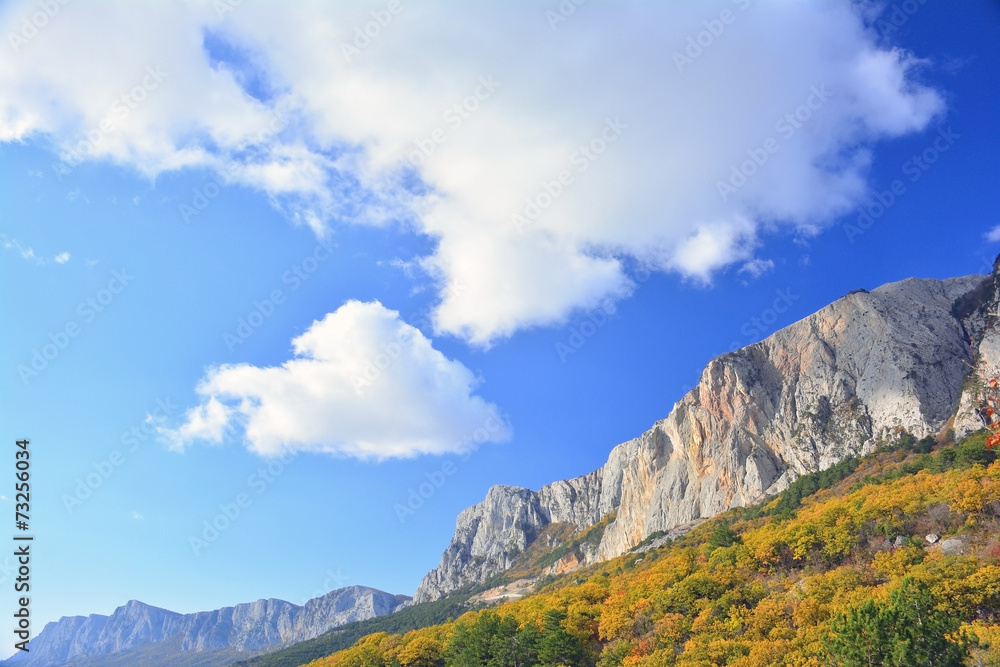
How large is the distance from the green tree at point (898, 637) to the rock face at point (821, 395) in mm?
84389

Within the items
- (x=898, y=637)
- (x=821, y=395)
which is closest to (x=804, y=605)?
(x=898, y=637)

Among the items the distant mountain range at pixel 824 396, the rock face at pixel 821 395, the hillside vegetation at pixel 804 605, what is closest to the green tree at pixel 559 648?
the hillside vegetation at pixel 804 605

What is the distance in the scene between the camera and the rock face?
11819 centimetres

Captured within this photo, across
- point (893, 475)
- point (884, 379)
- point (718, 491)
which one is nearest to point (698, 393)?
point (718, 491)

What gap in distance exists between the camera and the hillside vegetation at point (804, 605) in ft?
109

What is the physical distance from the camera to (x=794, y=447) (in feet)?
438

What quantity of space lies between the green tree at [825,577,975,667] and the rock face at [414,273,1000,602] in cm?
8439

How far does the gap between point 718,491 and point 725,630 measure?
359ft

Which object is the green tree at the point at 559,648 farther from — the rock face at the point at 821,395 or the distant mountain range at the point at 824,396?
the rock face at the point at 821,395

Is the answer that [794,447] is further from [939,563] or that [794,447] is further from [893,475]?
[939,563]

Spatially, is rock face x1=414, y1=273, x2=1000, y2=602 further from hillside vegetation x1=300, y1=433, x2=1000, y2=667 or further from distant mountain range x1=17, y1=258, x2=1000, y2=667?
hillside vegetation x1=300, y1=433, x2=1000, y2=667

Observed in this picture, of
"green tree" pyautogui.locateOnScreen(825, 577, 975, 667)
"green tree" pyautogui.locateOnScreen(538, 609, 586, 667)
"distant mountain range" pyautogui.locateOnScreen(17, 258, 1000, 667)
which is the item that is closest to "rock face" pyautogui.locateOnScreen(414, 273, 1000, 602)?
"distant mountain range" pyautogui.locateOnScreen(17, 258, 1000, 667)

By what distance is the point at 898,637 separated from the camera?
31578 mm

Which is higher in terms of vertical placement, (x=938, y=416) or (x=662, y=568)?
(x=938, y=416)
